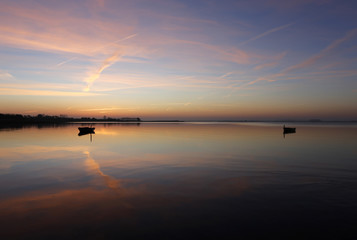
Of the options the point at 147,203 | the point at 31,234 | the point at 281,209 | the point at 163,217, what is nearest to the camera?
the point at 31,234

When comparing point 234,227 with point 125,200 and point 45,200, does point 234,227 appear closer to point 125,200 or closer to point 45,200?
point 125,200

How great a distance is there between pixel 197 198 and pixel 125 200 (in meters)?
4.45

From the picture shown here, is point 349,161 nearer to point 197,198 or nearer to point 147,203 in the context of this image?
point 197,198

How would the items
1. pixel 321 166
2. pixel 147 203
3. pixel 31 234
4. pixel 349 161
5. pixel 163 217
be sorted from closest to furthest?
pixel 31 234
pixel 163 217
pixel 147 203
pixel 321 166
pixel 349 161

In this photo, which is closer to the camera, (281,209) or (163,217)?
(163,217)

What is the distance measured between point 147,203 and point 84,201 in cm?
386

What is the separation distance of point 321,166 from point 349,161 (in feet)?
20.0

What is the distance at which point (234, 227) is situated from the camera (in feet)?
33.0

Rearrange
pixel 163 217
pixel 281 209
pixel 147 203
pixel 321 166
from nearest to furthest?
1. pixel 163 217
2. pixel 281 209
3. pixel 147 203
4. pixel 321 166

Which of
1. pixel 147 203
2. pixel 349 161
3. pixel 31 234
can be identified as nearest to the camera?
pixel 31 234

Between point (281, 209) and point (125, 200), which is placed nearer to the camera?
point (281, 209)

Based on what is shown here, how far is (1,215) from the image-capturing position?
1123 centimetres

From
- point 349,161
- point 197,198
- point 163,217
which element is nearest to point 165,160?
point 197,198

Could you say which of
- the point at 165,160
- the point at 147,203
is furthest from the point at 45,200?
the point at 165,160
